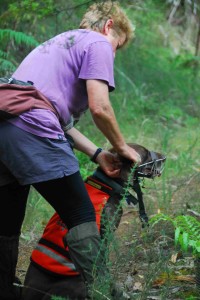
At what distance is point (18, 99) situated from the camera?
12.1 feet

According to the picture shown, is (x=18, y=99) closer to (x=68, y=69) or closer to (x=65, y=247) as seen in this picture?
(x=68, y=69)

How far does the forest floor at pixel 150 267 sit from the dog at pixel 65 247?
27cm

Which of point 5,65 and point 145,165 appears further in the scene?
point 5,65

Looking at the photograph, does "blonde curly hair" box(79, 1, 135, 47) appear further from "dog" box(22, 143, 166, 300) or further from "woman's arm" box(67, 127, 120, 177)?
"dog" box(22, 143, 166, 300)

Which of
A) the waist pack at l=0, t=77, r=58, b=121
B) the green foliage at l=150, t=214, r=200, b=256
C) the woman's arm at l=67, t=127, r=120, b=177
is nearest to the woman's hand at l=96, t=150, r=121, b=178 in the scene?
the woman's arm at l=67, t=127, r=120, b=177

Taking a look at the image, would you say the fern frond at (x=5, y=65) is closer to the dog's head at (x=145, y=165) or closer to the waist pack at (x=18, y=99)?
the dog's head at (x=145, y=165)

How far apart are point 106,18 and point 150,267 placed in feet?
5.86

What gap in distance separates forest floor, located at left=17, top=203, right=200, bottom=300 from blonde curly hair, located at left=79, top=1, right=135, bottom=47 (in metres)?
1.48

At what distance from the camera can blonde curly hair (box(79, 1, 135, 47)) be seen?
432cm

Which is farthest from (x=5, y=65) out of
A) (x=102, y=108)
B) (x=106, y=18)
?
(x=102, y=108)

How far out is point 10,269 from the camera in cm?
432

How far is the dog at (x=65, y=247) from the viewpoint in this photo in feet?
13.5

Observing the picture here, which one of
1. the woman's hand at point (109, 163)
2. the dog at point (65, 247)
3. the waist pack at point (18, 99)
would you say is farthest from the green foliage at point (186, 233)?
the waist pack at point (18, 99)

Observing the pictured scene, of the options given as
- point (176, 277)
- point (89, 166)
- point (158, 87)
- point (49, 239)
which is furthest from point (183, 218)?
point (158, 87)
